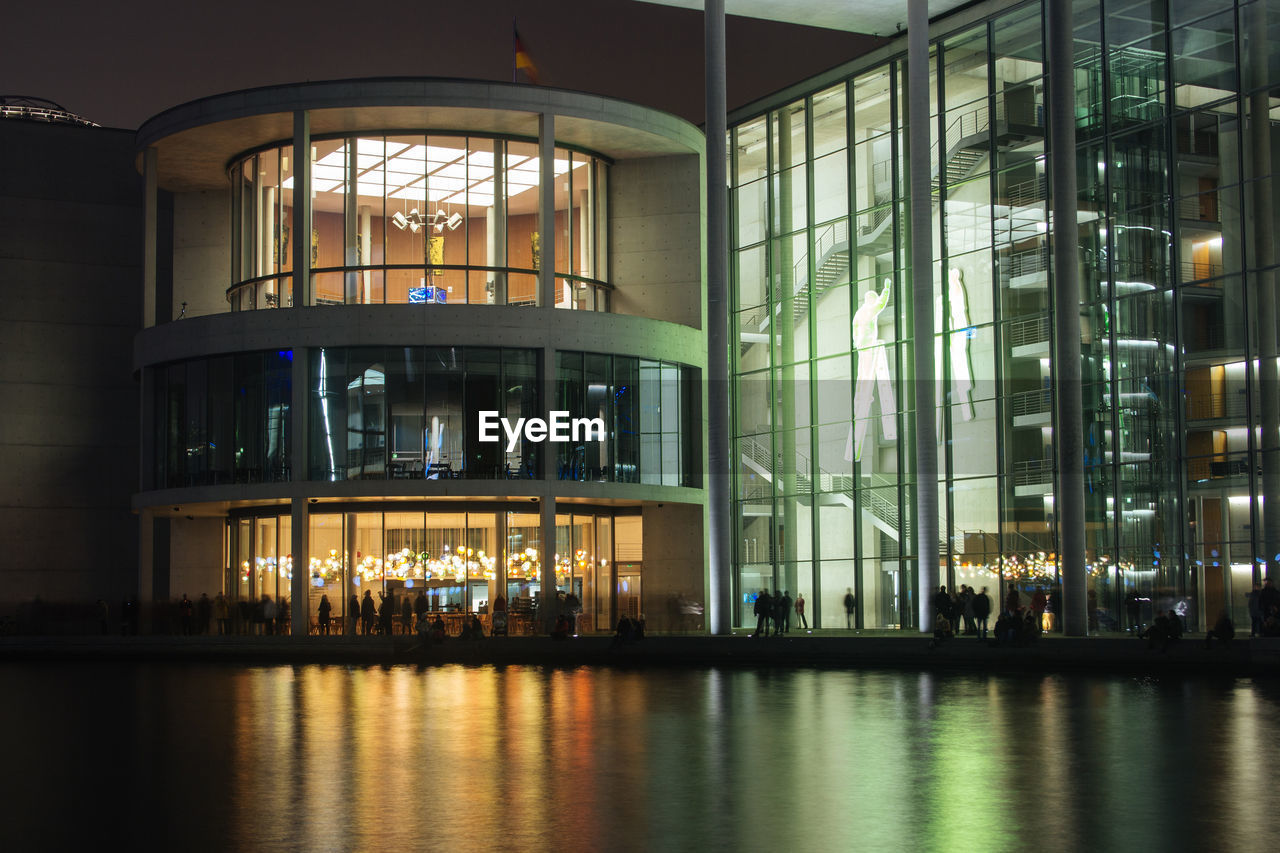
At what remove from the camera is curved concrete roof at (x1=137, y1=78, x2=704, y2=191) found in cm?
4728

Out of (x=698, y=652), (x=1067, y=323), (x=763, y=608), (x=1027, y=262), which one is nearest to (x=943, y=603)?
(x=763, y=608)

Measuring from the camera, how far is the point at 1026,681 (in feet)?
89.2

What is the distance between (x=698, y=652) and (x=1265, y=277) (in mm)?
17180

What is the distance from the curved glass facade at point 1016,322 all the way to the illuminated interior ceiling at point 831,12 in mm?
1636

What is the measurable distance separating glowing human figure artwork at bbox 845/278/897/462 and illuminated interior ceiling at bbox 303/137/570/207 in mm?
13525

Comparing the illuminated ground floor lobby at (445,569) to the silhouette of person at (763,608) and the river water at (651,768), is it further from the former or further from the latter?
the river water at (651,768)

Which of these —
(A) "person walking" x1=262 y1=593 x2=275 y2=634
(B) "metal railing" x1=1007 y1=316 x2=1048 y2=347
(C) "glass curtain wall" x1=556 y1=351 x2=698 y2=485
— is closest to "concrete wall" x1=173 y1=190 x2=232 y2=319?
(A) "person walking" x1=262 y1=593 x2=275 y2=634

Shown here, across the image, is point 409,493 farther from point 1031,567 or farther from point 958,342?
point 1031,567

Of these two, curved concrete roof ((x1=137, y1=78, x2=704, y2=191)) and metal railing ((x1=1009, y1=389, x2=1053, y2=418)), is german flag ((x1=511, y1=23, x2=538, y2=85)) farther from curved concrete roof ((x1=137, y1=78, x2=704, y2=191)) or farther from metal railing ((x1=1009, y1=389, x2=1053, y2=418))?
metal railing ((x1=1009, y1=389, x2=1053, y2=418))

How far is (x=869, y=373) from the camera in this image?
4634cm

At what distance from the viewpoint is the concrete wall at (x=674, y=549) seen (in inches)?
2032

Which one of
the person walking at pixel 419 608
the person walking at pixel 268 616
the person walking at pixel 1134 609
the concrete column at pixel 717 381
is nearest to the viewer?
the person walking at pixel 1134 609

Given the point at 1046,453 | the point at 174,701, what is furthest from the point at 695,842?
the point at 1046,453

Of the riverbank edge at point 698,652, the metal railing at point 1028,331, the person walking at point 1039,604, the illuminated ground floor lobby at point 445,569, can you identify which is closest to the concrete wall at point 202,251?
the illuminated ground floor lobby at point 445,569
